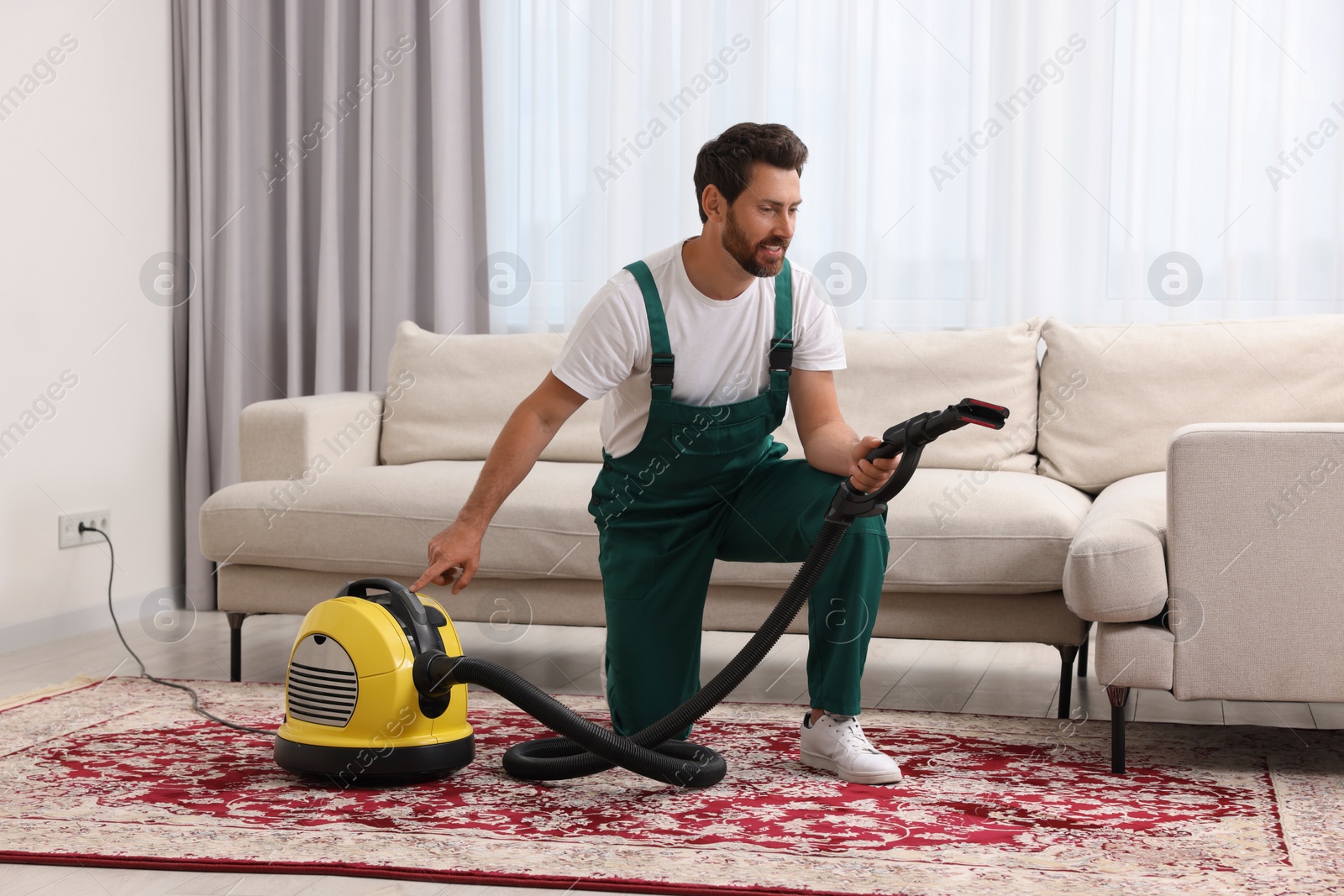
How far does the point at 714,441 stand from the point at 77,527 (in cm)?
206

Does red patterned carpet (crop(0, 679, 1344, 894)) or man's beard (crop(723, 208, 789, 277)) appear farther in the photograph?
man's beard (crop(723, 208, 789, 277))

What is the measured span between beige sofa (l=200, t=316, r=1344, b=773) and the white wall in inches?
24.3

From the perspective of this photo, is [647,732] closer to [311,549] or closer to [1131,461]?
[311,549]

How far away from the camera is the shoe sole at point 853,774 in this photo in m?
1.81

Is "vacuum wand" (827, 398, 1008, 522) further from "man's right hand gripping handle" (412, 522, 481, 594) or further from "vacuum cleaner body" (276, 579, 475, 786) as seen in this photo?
"vacuum cleaner body" (276, 579, 475, 786)

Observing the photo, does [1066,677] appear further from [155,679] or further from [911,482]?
[155,679]

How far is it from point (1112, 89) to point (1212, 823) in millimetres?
2137

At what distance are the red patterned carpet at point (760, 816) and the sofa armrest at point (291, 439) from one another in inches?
30.4

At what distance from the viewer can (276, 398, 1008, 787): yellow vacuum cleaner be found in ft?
5.58

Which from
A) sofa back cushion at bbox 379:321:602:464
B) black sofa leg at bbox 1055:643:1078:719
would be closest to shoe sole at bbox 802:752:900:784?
black sofa leg at bbox 1055:643:1078:719

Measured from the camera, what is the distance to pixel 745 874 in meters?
1.45

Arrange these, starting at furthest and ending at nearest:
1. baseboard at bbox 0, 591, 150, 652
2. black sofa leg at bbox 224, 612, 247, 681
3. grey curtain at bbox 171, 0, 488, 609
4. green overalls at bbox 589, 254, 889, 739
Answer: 1. grey curtain at bbox 171, 0, 488, 609
2. baseboard at bbox 0, 591, 150, 652
3. black sofa leg at bbox 224, 612, 247, 681
4. green overalls at bbox 589, 254, 889, 739

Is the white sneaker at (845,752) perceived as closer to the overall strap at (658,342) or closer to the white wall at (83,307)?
the overall strap at (658,342)

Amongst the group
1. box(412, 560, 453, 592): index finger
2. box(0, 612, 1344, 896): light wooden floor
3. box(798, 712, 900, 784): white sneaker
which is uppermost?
box(412, 560, 453, 592): index finger
